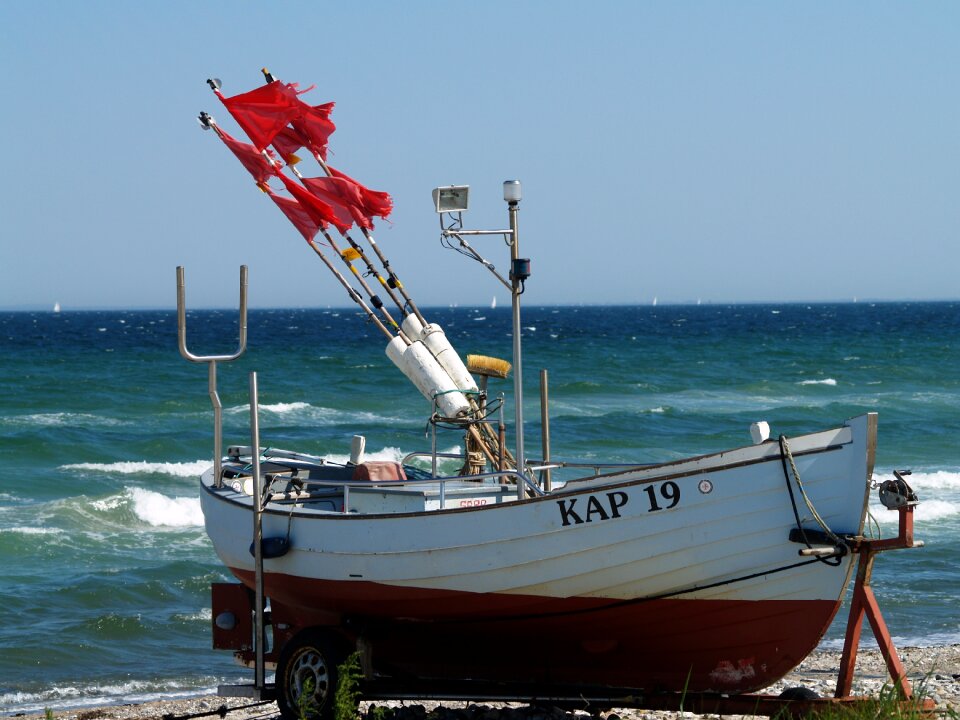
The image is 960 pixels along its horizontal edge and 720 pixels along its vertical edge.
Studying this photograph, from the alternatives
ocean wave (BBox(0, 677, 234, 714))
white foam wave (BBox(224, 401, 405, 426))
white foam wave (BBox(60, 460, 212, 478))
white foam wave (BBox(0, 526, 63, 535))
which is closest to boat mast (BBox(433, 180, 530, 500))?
ocean wave (BBox(0, 677, 234, 714))

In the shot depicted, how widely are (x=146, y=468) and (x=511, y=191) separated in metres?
→ 20.2

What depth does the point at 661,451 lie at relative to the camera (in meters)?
30.8

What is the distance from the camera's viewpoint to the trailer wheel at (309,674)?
9.66m

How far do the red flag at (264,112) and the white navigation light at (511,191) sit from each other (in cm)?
319

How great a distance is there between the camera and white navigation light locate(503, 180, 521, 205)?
9773 millimetres

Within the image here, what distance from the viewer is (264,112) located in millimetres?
12109

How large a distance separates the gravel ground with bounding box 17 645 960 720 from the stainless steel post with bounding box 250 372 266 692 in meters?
0.80

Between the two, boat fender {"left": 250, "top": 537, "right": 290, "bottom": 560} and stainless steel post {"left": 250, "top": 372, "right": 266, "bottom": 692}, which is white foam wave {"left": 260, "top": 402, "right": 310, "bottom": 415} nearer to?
stainless steel post {"left": 250, "top": 372, "right": 266, "bottom": 692}

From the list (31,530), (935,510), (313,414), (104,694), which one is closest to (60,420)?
(313,414)

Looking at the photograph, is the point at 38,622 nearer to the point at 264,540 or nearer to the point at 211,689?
the point at 211,689

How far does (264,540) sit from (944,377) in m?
45.8

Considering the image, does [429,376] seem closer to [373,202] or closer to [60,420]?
[373,202]

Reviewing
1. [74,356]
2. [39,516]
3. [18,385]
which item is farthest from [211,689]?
[74,356]

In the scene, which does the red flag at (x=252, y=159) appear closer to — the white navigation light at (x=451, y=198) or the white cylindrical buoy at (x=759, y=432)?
the white navigation light at (x=451, y=198)
